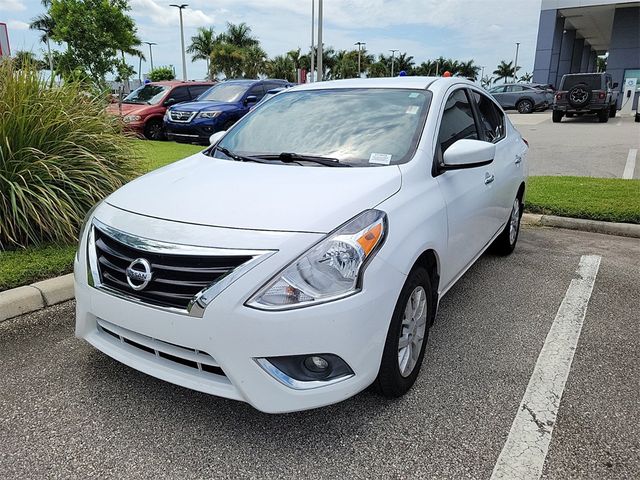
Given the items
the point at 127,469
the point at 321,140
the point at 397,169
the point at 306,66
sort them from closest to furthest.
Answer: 1. the point at 127,469
2. the point at 397,169
3. the point at 321,140
4. the point at 306,66

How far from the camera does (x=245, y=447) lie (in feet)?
7.40

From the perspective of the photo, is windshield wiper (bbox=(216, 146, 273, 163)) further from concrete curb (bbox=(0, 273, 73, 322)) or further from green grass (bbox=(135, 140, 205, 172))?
green grass (bbox=(135, 140, 205, 172))

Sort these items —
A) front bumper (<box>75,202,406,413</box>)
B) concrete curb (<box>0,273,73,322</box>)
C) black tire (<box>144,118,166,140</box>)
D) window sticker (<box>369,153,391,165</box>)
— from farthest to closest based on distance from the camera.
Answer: black tire (<box>144,118,166,140</box>)
concrete curb (<box>0,273,73,322</box>)
window sticker (<box>369,153,391,165</box>)
front bumper (<box>75,202,406,413</box>)

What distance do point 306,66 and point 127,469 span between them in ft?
186

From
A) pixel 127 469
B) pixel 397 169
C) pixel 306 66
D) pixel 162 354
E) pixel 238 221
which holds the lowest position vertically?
pixel 127 469

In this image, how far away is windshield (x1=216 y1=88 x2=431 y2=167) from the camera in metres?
2.98

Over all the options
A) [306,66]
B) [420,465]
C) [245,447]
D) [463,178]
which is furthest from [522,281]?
[306,66]

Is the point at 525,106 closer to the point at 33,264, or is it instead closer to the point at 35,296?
the point at 33,264

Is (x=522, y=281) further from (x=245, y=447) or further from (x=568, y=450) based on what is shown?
(x=245, y=447)

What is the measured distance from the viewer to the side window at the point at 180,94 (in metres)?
Answer: 13.9

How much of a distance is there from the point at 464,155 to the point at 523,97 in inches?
1087

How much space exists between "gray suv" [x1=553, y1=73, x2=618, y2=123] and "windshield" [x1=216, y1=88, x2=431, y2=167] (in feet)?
63.0

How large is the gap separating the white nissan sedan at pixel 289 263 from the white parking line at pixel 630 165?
7525 millimetres

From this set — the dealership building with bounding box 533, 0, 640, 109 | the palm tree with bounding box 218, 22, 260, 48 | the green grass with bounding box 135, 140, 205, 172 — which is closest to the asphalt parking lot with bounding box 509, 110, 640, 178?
the green grass with bounding box 135, 140, 205, 172
